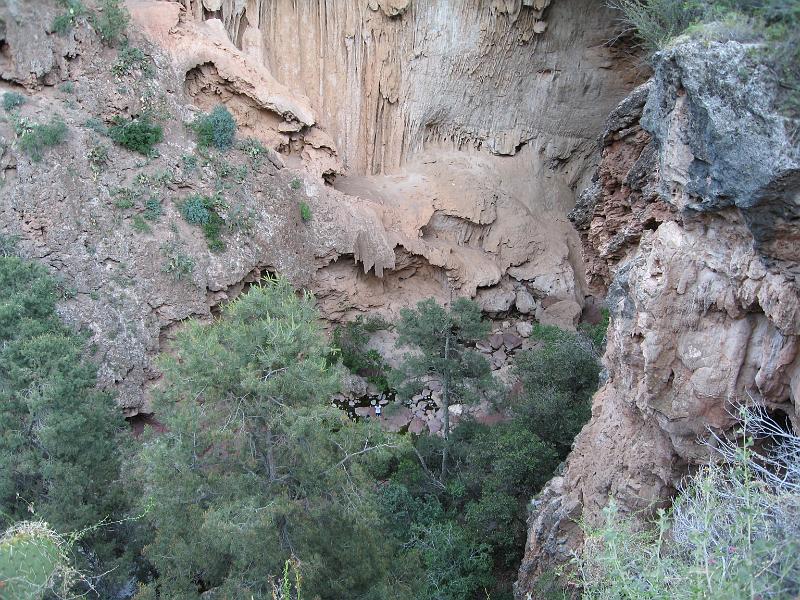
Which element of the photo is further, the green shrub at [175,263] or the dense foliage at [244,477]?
the green shrub at [175,263]

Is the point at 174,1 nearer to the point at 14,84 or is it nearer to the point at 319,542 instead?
the point at 14,84

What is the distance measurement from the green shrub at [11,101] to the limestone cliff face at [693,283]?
1369 cm

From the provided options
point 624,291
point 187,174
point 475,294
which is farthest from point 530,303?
point 624,291

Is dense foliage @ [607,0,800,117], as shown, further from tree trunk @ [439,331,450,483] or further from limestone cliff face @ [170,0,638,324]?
limestone cliff face @ [170,0,638,324]

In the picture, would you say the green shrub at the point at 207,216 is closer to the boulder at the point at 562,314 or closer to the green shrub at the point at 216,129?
the green shrub at the point at 216,129

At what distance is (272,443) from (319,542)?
4.99 ft

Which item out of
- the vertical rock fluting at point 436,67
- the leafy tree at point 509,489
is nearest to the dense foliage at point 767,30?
the leafy tree at point 509,489

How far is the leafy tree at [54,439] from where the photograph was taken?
10.4m

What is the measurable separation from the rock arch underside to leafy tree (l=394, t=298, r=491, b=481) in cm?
324

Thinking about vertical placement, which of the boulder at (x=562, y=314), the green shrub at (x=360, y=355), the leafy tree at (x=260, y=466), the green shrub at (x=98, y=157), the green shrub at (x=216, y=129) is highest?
the green shrub at (x=216, y=129)

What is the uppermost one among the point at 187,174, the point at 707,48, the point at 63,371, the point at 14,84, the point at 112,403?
the point at 707,48

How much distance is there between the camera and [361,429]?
9.16 metres

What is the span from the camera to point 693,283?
6.94 metres

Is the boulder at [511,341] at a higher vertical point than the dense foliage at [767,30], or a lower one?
lower
